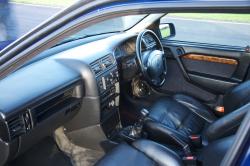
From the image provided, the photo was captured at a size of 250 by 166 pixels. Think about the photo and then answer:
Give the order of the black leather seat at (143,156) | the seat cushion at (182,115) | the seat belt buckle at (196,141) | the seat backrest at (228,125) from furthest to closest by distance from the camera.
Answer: the seat cushion at (182,115) → the seat belt buckle at (196,141) → the black leather seat at (143,156) → the seat backrest at (228,125)

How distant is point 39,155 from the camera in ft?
9.93

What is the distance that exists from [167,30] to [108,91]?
103 cm

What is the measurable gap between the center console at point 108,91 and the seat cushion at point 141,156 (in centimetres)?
79

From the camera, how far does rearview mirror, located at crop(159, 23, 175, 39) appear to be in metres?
3.64

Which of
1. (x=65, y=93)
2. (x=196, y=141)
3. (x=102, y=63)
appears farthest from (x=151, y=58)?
(x=196, y=141)

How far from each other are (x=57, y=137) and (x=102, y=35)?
1000 mm

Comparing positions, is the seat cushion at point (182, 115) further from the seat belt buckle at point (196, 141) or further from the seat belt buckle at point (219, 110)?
the seat belt buckle at point (196, 141)

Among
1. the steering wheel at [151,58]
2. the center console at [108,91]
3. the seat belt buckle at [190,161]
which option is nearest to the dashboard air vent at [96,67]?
the center console at [108,91]

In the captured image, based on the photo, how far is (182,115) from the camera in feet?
9.34

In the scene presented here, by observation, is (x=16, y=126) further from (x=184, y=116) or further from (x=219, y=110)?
(x=219, y=110)

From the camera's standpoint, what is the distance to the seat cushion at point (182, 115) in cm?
276

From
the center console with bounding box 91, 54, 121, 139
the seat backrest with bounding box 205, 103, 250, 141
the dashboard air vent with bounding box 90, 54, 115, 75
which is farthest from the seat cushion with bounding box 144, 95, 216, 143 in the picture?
the seat backrest with bounding box 205, 103, 250, 141

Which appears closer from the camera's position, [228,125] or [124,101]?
[228,125]

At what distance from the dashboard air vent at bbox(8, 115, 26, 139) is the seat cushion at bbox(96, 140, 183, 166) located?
19.5 inches
